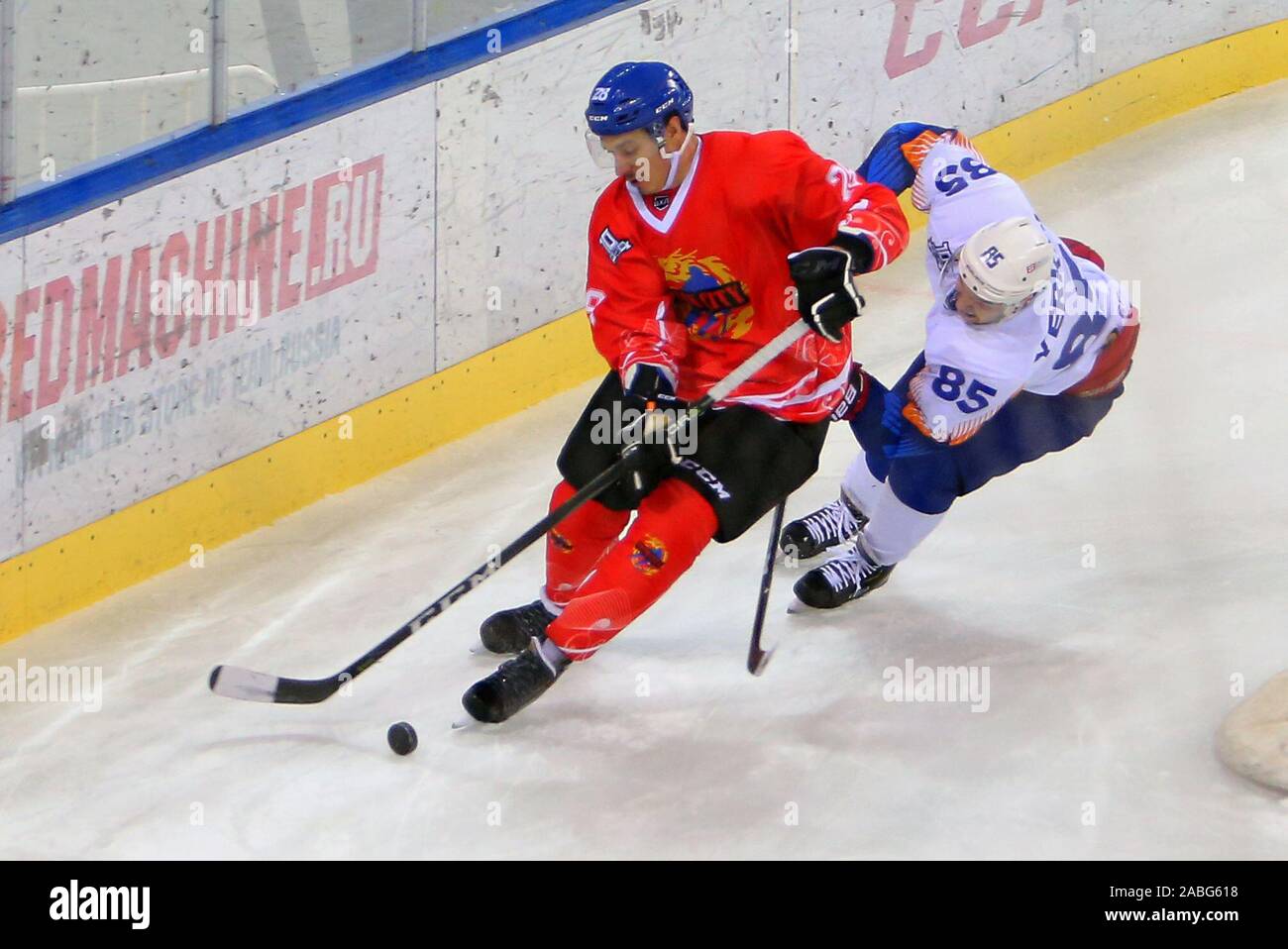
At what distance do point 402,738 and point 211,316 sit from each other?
1.45 m

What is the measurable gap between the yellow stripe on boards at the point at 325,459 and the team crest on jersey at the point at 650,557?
5.23 feet

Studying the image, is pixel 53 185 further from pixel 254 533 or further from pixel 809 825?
pixel 809 825

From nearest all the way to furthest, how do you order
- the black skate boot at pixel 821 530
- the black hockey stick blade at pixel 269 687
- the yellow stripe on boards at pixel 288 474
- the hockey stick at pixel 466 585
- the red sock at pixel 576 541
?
the hockey stick at pixel 466 585 < the black hockey stick blade at pixel 269 687 < the red sock at pixel 576 541 < the yellow stripe on boards at pixel 288 474 < the black skate boot at pixel 821 530

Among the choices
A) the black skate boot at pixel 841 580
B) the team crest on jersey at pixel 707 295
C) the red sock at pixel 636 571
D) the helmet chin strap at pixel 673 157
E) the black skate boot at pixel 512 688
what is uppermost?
the helmet chin strap at pixel 673 157

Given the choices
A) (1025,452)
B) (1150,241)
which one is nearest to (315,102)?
(1025,452)

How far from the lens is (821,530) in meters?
4.65

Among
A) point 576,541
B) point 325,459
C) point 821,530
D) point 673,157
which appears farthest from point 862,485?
point 325,459

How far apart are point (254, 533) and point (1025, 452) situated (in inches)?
81.1

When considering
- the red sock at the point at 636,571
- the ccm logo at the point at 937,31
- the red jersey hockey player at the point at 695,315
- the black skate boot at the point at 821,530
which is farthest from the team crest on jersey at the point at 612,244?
the ccm logo at the point at 937,31

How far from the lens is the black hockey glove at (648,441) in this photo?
3758 millimetres

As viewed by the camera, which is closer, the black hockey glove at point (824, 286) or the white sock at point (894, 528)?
the black hockey glove at point (824, 286)

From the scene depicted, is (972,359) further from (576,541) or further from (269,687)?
(269,687)

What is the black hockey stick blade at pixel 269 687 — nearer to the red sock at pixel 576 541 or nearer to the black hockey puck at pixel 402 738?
the black hockey puck at pixel 402 738
